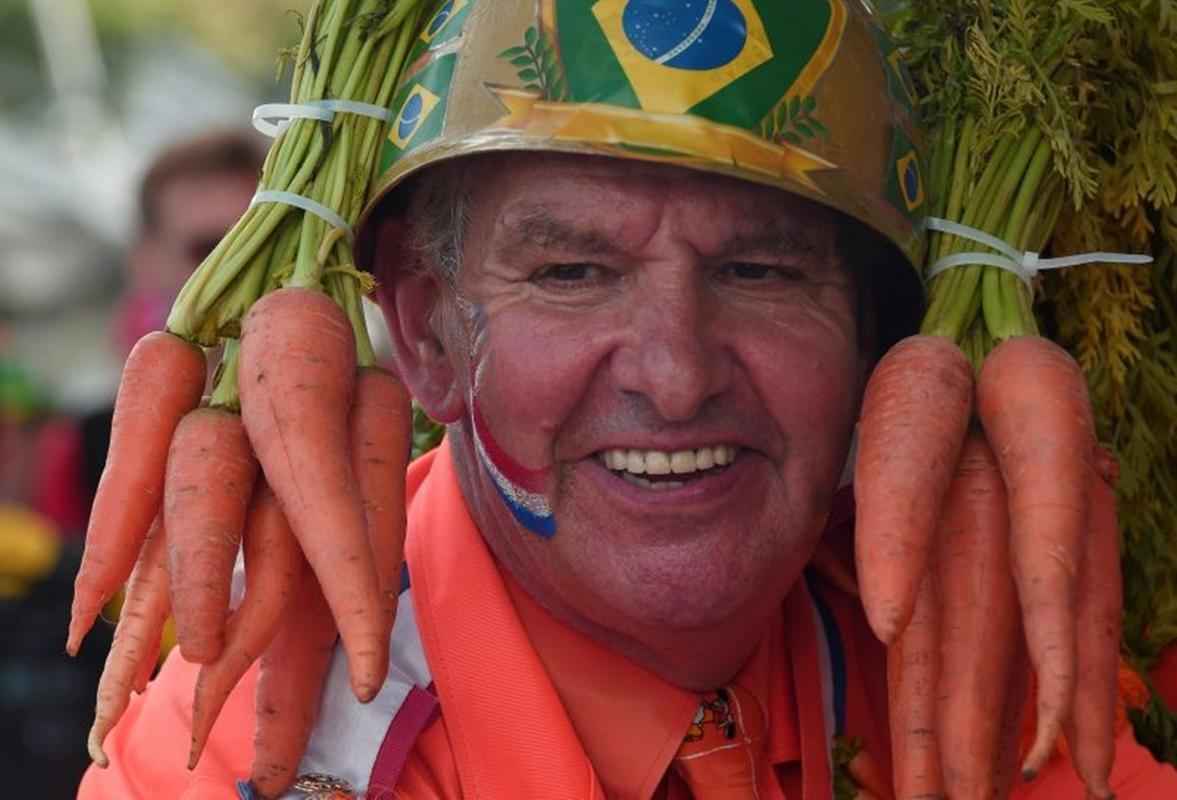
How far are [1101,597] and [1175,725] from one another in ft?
2.45

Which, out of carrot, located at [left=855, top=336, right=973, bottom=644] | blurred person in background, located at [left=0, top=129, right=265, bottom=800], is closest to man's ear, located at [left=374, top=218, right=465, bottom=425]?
carrot, located at [left=855, top=336, right=973, bottom=644]

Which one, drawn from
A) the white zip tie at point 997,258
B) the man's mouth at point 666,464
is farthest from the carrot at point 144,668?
the white zip tie at point 997,258

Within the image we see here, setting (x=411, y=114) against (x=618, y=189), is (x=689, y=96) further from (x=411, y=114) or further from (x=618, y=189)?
(x=411, y=114)

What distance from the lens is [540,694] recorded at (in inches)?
92.9

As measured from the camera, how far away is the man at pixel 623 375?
87.3 inches

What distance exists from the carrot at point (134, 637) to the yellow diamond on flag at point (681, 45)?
0.81 meters

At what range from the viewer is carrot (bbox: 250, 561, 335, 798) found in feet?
7.27

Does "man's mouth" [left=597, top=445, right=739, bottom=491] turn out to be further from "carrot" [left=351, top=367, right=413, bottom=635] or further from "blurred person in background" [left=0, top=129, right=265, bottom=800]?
"blurred person in background" [left=0, top=129, right=265, bottom=800]

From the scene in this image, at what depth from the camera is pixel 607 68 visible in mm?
2205

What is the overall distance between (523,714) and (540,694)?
37mm

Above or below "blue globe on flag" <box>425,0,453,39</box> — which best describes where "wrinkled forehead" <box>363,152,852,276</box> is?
below

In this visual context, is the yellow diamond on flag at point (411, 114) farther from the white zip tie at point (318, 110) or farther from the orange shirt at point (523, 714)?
the orange shirt at point (523, 714)

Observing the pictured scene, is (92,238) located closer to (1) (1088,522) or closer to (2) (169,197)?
(2) (169,197)

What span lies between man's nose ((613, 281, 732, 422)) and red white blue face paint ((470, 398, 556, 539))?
0.62 ft
